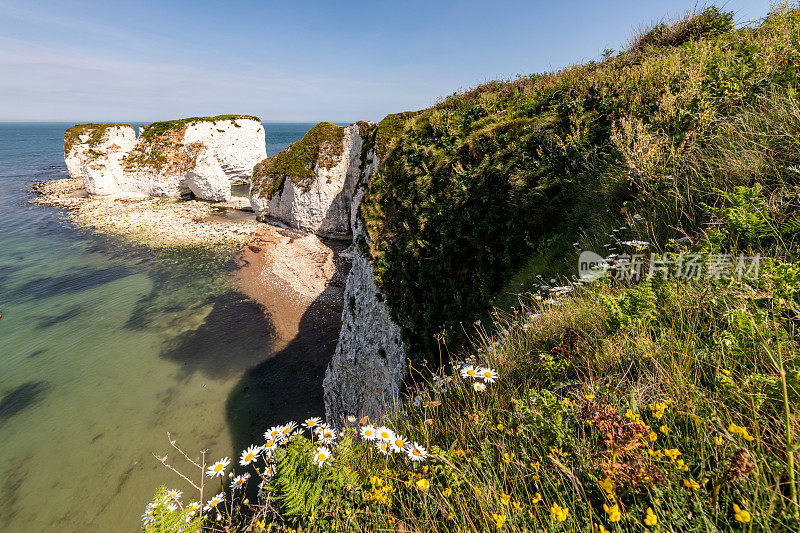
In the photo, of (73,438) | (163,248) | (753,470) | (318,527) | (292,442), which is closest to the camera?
(753,470)

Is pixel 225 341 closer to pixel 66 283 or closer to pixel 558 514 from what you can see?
pixel 66 283

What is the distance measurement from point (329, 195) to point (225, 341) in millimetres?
14491

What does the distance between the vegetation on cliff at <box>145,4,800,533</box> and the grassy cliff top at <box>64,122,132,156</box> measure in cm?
5430

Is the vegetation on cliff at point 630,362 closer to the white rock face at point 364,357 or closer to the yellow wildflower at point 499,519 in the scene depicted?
the yellow wildflower at point 499,519

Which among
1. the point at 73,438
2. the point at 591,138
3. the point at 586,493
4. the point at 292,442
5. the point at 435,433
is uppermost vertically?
the point at 591,138

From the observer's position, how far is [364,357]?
416 inches

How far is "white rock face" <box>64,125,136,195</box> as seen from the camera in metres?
37.4

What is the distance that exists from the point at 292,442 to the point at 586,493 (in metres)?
2.26

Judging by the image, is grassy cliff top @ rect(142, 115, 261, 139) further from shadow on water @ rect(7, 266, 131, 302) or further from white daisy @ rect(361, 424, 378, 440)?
white daisy @ rect(361, 424, 378, 440)

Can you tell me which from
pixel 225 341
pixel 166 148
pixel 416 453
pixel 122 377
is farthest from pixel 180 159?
pixel 416 453

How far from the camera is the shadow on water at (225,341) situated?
559 inches

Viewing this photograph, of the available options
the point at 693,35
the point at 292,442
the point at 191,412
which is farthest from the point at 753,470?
the point at 191,412

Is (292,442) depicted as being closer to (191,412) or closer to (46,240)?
(191,412)

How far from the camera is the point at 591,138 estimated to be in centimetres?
761
